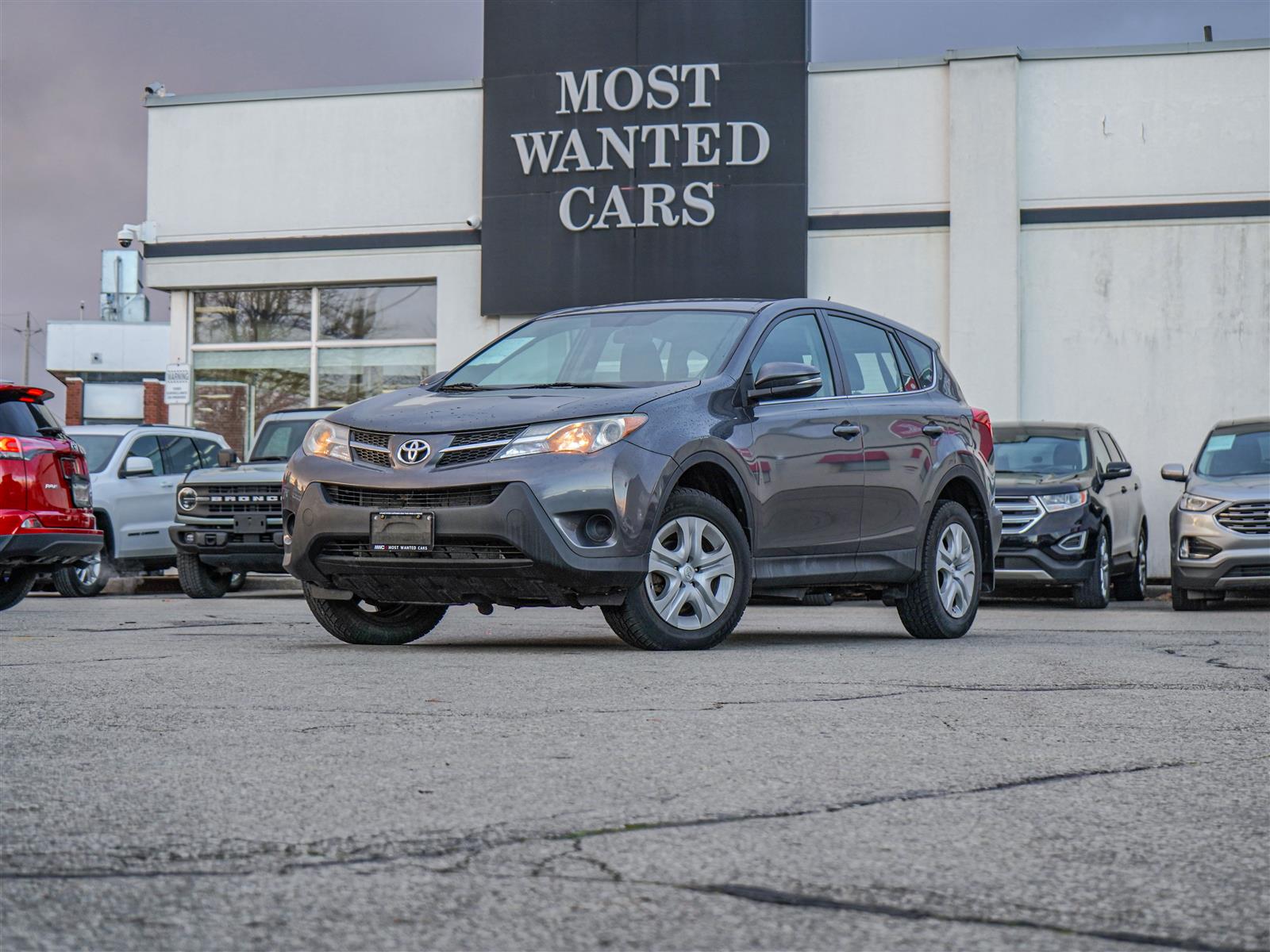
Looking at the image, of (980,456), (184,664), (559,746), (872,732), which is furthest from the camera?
(980,456)

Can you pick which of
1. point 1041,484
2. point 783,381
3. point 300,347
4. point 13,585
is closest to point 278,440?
point 13,585

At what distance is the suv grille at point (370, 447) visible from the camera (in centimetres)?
770

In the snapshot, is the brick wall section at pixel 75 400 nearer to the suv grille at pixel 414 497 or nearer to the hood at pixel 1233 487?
the hood at pixel 1233 487

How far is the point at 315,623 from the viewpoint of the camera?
10656 mm

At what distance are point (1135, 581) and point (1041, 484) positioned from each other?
8.70ft

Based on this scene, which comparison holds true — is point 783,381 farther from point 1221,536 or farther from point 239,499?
point 239,499

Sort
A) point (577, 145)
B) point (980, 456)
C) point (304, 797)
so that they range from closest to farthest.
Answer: point (304, 797)
point (980, 456)
point (577, 145)

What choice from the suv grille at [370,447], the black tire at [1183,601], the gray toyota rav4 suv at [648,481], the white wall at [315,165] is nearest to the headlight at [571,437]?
the gray toyota rav4 suv at [648,481]

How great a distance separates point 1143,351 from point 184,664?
50.5 feet

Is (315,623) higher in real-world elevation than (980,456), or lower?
lower

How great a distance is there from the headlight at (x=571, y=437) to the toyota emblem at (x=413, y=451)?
36 centimetres

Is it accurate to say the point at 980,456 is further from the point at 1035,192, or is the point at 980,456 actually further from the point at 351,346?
the point at 351,346

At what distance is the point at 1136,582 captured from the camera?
17.0 meters

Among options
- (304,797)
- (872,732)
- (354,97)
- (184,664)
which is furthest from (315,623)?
(354,97)
